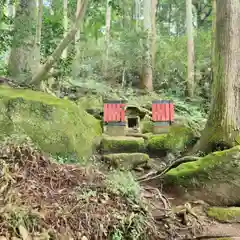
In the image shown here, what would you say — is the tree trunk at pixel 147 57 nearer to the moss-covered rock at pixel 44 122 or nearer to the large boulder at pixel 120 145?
the large boulder at pixel 120 145

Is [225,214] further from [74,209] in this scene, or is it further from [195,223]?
[74,209]

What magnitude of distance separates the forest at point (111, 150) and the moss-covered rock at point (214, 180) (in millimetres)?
16

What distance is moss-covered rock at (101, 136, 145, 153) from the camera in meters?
7.91

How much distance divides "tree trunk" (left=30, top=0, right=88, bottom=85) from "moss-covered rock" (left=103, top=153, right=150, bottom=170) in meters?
2.53

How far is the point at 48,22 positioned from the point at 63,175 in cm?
642

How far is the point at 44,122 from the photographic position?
667cm

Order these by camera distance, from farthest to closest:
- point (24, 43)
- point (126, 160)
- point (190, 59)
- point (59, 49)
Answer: point (190, 59) → point (24, 43) → point (59, 49) → point (126, 160)

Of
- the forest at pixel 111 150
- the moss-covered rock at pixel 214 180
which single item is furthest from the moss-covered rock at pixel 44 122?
the moss-covered rock at pixel 214 180

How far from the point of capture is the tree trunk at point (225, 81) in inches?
254

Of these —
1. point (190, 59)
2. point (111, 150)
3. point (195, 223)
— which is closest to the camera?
point (195, 223)

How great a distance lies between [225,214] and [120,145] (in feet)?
11.9

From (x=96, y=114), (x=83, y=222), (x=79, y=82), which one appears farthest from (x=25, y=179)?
(x=79, y=82)

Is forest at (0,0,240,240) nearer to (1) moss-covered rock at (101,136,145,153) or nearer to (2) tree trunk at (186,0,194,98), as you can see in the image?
(1) moss-covered rock at (101,136,145,153)

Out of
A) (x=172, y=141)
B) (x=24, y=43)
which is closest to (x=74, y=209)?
(x=172, y=141)
